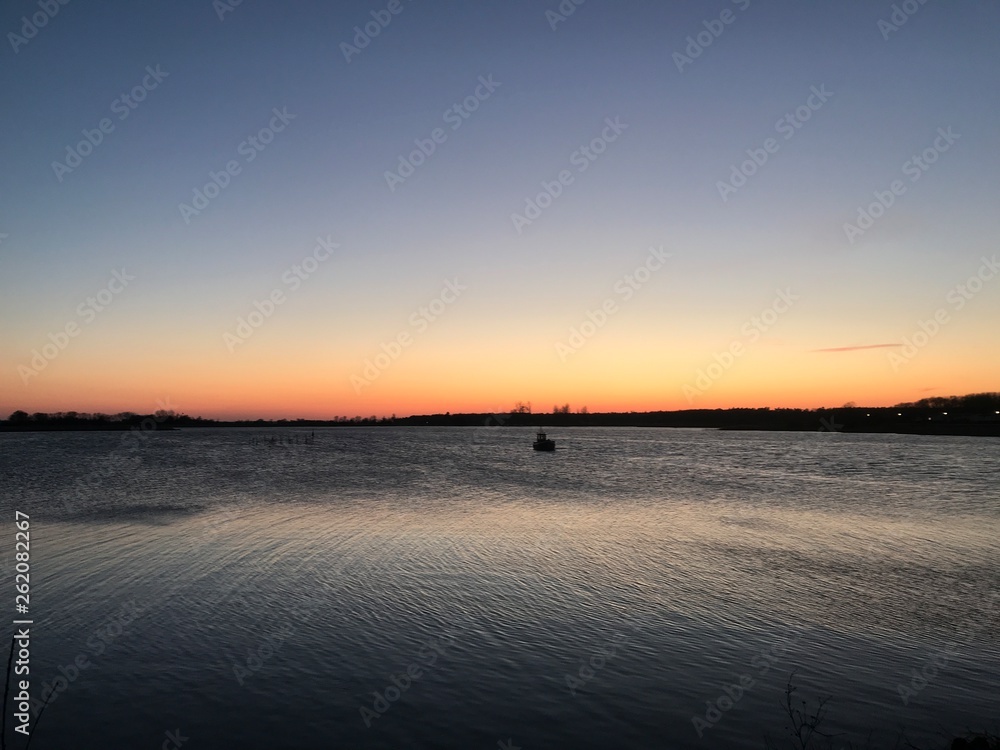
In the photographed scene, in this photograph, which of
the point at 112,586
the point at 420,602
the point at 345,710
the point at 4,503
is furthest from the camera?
the point at 4,503

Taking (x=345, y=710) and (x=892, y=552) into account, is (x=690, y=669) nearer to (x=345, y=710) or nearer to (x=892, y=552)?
(x=345, y=710)

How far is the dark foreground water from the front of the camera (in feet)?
31.8

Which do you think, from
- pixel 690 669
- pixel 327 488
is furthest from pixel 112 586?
pixel 327 488

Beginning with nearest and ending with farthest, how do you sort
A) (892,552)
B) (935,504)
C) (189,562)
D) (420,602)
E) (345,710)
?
(345,710)
(420,602)
(189,562)
(892,552)
(935,504)

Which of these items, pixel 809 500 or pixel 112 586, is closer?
pixel 112 586

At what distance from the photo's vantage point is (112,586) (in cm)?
1750

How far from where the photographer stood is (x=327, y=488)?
151 feet

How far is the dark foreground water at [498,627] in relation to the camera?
9.68 m

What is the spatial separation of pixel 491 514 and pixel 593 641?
2008 centimetres

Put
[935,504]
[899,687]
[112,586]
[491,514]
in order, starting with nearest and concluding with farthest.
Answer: [899,687] < [112,586] < [491,514] < [935,504]

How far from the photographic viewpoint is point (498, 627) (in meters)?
14.2

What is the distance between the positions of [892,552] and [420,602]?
18380mm

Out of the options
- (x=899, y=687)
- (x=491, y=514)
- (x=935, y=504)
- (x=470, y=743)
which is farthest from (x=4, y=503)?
(x=935, y=504)

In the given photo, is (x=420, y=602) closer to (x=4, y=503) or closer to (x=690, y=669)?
(x=690, y=669)
